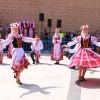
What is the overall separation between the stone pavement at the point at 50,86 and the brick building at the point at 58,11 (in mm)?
8998

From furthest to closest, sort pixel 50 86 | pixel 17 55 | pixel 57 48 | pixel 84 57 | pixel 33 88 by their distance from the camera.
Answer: pixel 57 48
pixel 84 57
pixel 17 55
pixel 50 86
pixel 33 88

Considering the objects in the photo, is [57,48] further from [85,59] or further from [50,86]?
[50,86]

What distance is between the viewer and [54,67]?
971 cm

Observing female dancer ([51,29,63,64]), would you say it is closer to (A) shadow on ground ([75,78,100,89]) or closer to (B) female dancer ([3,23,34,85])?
(A) shadow on ground ([75,78,100,89])

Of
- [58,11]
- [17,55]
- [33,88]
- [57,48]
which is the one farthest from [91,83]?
[58,11]

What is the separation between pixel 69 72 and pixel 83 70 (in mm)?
1520

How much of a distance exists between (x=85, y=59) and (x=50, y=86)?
116 cm

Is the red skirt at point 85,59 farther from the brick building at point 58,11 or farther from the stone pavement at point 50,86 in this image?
the brick building at point 58,11

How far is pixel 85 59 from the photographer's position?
6930 millimetres

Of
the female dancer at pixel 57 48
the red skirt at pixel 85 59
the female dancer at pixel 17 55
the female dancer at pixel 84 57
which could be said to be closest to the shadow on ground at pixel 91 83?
the female dancer at pixel 84 57

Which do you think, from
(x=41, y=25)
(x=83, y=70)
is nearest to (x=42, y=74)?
(x=83, y=70)

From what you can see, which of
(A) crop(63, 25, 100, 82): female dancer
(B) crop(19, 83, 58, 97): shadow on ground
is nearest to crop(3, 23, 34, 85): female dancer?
(B) crop(19, 83, 58, 97): shadow on ground

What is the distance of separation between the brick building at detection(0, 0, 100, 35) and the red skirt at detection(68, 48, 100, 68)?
1077 centimetres

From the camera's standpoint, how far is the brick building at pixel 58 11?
17281 millimetres
